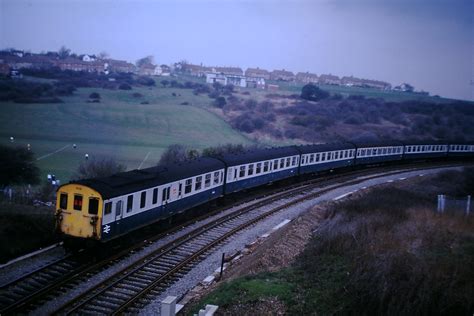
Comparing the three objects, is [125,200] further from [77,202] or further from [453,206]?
[453,206]

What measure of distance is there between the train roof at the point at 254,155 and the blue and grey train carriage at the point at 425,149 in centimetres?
1892

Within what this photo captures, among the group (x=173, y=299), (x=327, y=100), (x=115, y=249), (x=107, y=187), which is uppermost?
(x=327, y=100)

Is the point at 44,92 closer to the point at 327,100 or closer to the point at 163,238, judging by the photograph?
the point at 163,238

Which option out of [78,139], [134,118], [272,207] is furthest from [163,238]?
[134,118]

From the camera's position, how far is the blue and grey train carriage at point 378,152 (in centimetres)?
3912

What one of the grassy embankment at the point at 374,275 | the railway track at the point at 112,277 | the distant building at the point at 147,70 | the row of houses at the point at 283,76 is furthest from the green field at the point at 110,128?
the row of houses at the point at 283,76

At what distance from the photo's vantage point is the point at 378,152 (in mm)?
41250

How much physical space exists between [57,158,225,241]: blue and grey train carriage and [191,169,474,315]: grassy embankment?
4.74 metres

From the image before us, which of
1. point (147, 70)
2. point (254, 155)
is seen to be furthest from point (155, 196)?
point (147, 70)

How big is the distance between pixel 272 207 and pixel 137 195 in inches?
358

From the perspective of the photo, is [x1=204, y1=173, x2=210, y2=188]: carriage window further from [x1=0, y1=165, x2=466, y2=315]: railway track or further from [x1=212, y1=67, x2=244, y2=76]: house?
[x1=212, y1=67, x2=244, y2=76]: house

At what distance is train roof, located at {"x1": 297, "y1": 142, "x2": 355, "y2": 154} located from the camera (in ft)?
106

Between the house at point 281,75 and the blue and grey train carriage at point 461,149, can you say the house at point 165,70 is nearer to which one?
the house at point 281,75

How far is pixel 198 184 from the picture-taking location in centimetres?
2062
